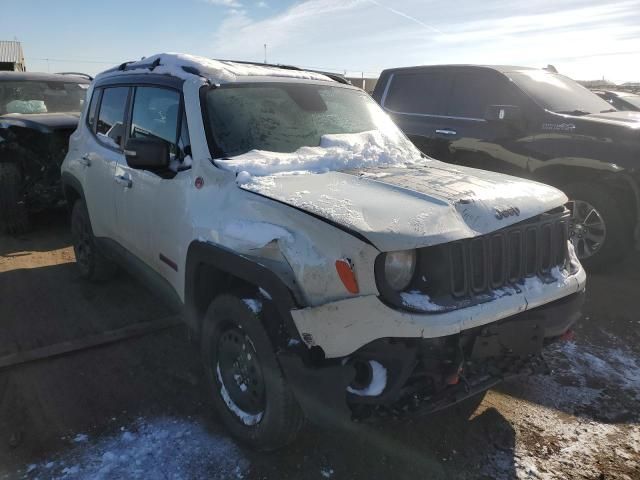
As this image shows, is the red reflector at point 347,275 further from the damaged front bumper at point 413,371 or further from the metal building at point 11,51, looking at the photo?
the metal building at point 11,51

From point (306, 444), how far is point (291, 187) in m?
1.38

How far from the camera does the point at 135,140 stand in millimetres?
2994

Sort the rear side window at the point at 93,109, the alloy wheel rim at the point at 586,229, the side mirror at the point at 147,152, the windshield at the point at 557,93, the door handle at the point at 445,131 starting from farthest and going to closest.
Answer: the door handle at the point at 445,131, the windshield at the point at 557,93, the alloy wheel rim at the point at 586,229, the rear side window at the point at 93,109, the side mirror at the point at 147,152

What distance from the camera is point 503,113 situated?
529cm

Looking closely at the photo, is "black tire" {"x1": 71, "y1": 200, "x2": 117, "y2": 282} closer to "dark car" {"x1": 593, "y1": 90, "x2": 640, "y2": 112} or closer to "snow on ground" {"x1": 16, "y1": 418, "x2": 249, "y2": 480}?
"snow on ground" {"x1": 16, "y1": 418, "x2": 249, "y2": 480}

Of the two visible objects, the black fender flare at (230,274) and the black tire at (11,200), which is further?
the black tire at (11,200)

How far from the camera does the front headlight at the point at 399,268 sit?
2.27 m

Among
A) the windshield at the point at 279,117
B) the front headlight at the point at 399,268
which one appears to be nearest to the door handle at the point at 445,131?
the windshield at the point at 279,117

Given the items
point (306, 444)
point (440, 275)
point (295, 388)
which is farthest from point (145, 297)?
point (440, 275)

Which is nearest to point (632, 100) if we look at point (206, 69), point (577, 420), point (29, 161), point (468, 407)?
point (577, 420)

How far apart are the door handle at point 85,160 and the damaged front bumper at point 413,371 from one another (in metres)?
3.12

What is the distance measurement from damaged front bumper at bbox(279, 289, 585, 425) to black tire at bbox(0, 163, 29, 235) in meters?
5.74

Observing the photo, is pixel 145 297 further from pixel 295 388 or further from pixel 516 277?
pixel 516 277

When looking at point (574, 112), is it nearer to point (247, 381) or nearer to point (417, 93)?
point (417, 93)
